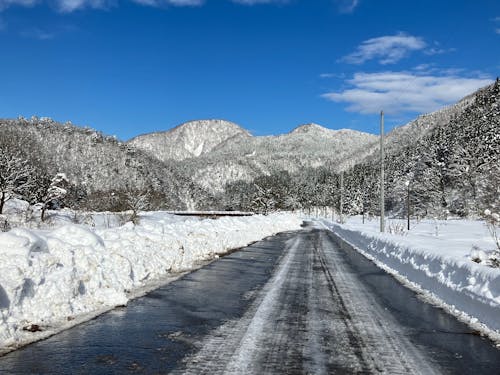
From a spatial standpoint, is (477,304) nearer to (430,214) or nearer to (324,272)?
(324,272)

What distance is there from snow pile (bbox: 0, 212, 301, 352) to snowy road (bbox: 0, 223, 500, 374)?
521 mm

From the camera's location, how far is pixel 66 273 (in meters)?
8.12

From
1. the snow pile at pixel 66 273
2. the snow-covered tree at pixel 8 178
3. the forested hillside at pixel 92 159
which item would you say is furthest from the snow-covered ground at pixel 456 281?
the forested hillside at pixel 92 159

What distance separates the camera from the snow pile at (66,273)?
6.77 meters

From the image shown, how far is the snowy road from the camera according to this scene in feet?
17.6

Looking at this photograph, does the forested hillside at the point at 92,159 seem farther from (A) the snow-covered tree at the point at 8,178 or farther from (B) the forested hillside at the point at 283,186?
(A) the snow-covered tree at the point at 8,178

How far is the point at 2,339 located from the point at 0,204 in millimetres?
39405

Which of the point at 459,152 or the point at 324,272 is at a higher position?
the point at 459,152

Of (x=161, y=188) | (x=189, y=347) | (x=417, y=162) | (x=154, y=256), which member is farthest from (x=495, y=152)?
(x=161, y=188)

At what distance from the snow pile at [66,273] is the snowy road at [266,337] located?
521mm

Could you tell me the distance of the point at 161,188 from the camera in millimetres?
167375

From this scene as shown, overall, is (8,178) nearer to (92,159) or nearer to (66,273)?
(66,273)

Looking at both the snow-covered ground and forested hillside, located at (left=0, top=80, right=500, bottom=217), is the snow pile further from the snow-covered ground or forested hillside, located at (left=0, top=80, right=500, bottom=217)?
forested hillside, located at (left=0, top=80, right=500, bottom=217)

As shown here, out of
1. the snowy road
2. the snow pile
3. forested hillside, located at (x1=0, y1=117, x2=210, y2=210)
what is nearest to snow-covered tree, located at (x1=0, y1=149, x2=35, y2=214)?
the snow pile
